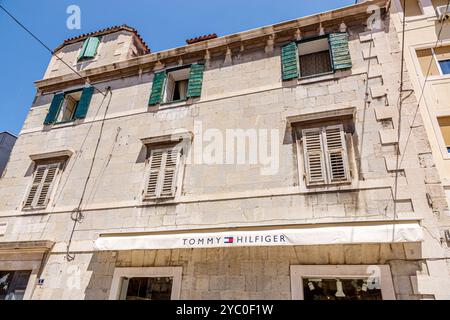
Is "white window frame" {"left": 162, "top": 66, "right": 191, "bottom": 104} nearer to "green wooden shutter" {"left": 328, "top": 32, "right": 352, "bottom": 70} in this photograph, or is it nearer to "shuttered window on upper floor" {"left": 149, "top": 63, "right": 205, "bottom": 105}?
"shuttered window on upper floor" {"left": 149, "top": 63, "right": 205, "bottom": 105}

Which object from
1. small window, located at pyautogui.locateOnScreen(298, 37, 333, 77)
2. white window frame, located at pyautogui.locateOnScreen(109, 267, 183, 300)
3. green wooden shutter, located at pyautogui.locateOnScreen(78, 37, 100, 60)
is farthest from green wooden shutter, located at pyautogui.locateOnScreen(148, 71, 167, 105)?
white window frame, located at pyautogui.locateOnScreen(109, 267, 183, 300)

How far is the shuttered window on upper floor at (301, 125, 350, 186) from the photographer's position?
6297 mm

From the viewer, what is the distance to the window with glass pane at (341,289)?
5258 mm

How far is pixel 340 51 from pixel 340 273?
5610 millimetres

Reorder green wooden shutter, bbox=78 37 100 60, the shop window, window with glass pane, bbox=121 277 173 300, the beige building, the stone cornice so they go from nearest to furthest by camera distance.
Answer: the beige building < window with glass pane, bbox=121 277 173 300 < the shop window < the stone cornice < green wooden shutter, bbox=78 37 100 60

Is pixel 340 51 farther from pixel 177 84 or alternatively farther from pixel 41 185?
pixel 41 185

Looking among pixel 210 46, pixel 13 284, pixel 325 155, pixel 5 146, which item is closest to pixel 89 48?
pixel 210 46

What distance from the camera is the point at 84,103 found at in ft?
33.2

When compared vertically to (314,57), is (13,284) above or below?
below

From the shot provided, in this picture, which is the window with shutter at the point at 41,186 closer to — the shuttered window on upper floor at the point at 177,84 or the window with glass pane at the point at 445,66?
the shuttered window on upper floor at the point at 177,84

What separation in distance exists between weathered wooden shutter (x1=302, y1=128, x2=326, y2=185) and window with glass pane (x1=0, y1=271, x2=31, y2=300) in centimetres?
785

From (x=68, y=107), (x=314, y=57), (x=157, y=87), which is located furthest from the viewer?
(x=68, y=107)

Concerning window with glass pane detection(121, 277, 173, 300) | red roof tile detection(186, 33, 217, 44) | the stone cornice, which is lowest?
window with glass pane detection(121, 277, 173, 300)

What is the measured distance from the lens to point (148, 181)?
777 centimetres
